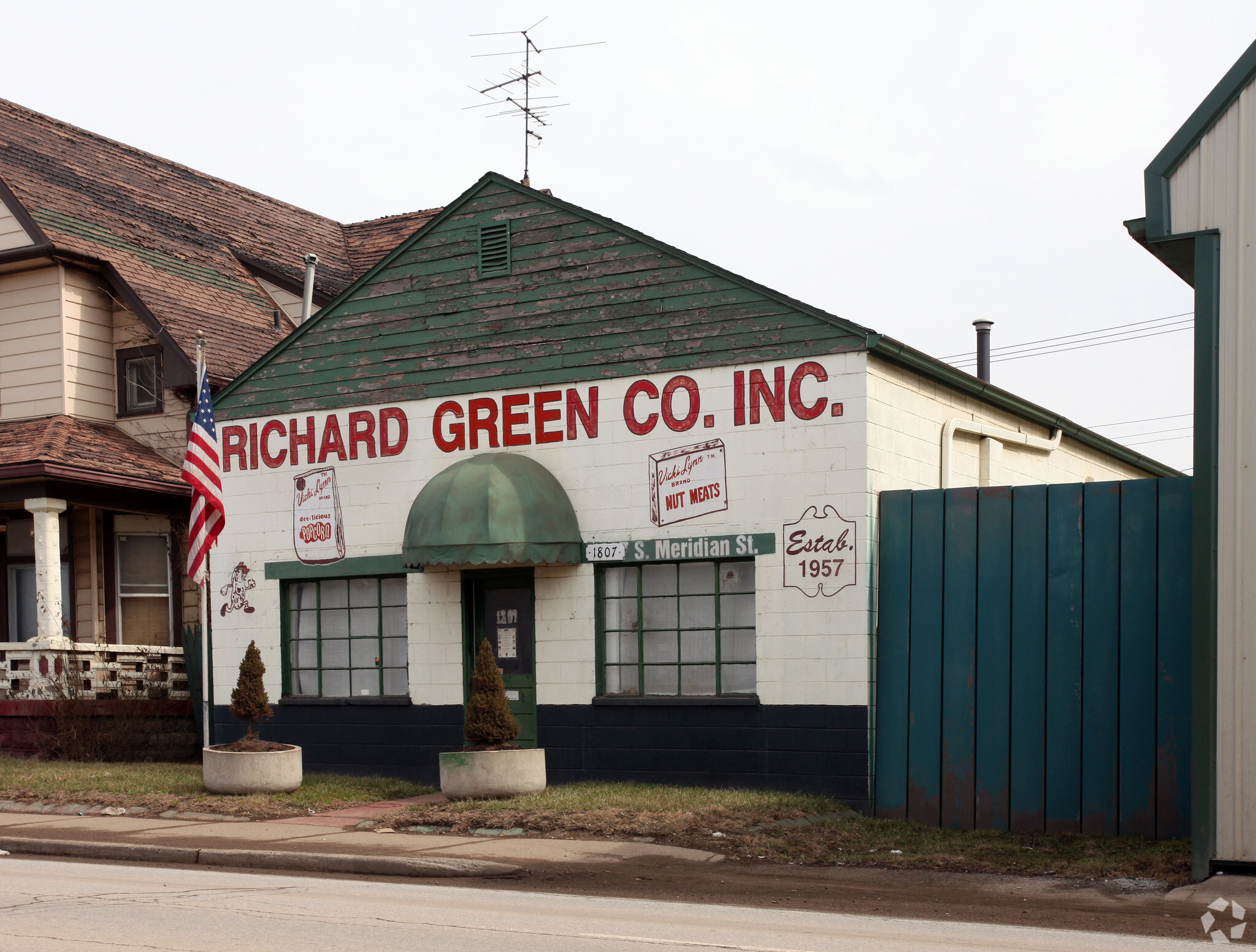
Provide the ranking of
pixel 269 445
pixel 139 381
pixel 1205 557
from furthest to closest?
pixel 139 381
pixel 269 445
pixel 1205 557

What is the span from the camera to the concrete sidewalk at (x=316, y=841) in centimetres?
1077

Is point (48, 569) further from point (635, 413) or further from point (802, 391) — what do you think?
point (802, 391)

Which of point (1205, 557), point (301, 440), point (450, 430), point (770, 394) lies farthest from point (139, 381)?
point (1205, 557)

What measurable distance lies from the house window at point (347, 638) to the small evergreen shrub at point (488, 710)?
3063 mm

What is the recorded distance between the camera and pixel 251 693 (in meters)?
14.4

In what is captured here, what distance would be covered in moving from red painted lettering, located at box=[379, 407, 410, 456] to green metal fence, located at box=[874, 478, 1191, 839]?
5.55 metres

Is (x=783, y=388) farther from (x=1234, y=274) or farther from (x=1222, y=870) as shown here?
(x=1222, y=870)

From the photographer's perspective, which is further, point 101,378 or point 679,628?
point 101,378

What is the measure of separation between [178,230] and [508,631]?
11804 mm

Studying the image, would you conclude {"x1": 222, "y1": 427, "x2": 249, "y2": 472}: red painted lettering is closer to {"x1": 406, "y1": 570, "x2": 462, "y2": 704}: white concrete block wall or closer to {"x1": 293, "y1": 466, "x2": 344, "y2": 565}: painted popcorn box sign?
{"x1": 293, "y1": 466, "x2": 344, "y2": 565}: painted popcorn box sign

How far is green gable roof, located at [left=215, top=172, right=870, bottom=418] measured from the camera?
14266mm

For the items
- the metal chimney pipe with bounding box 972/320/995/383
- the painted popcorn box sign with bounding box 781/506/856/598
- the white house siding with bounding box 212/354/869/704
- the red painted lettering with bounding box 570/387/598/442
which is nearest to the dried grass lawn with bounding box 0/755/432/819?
the white house siding with bounding box 212/354/869/704

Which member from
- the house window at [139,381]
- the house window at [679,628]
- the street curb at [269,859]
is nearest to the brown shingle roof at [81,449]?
the house window at [139,381]

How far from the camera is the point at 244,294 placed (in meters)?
23.3
